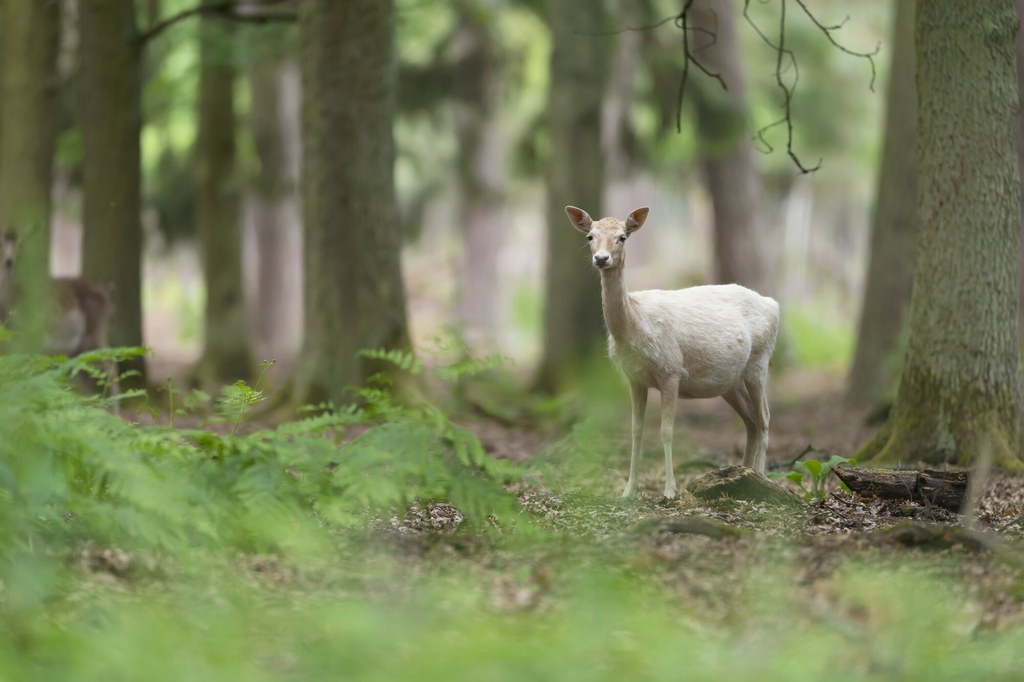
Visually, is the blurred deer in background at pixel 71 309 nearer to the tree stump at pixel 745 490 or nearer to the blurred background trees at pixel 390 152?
the blurred background trees at pixel 390 152

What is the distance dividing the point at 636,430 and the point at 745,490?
0.81 meters

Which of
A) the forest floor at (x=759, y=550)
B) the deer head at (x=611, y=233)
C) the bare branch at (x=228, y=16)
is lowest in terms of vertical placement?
the forest floor at (x=759, y=550)

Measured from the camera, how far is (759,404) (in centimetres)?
726

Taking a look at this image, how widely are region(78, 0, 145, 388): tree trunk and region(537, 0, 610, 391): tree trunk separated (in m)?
4.96

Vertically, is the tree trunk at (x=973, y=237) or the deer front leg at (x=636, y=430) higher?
the tree trunk at (x=973, y=237)

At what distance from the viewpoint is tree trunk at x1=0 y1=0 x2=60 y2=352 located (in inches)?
472

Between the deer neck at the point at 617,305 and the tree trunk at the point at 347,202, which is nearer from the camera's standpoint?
the deer neck at the point at 617,305

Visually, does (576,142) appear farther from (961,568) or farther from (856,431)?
(961,568)

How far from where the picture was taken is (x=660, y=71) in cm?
1697

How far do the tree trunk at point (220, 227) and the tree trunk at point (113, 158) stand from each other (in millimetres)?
3327

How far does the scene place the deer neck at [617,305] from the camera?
649 cm

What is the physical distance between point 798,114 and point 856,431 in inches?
543

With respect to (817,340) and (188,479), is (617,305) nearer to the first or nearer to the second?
(188,479)

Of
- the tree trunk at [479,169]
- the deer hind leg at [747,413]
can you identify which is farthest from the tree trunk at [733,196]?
the deer hind leg at [747,413]
